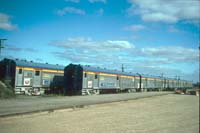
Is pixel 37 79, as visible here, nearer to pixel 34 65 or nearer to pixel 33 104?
pixel 34 65

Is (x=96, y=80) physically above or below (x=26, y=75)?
below

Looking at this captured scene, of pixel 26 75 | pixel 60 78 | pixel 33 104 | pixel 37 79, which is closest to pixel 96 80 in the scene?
pixel 60 78

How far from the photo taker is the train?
31.0 metres

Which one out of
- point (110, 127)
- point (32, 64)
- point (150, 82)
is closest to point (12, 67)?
point (32, 64)

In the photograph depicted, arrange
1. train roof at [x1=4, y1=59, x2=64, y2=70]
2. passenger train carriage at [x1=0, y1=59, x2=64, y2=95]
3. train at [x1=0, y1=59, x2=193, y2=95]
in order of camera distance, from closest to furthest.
→ passenger train carriage at [x1=0, y1=59, x2=64, y2=95]
train at [x1=0, y1=59, x2=193, y2=95]
train roof at [x1=4, y1=59, x2=64, y2=70]

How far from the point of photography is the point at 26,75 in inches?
1240

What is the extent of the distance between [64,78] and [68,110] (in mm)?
19531

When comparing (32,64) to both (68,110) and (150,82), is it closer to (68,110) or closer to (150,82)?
(68,110)

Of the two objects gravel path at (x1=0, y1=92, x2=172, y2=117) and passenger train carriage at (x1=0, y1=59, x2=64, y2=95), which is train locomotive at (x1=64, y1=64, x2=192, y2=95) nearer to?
passenger train carriage at (x1=0, y1=59, x2=64, y2=95)

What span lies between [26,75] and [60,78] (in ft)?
24.6

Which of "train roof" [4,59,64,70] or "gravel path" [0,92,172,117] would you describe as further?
"train roof" [4,59,64,70]

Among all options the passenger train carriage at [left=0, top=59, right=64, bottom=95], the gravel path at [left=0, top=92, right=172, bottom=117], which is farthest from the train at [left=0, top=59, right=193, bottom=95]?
the gravel path at [left=0, top=92, right=172, bottom=117]

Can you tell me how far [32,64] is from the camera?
33.2 metres

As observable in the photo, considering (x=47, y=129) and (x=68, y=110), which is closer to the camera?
(x=47, y=129)
